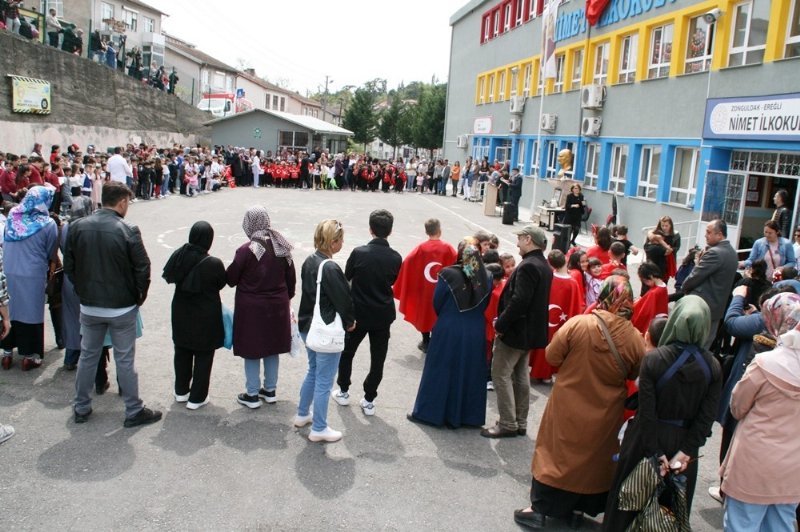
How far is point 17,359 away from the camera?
22.5 ft

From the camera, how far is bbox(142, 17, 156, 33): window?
5619 centimetres

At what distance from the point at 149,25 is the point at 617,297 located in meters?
60.6

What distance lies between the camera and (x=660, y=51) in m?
19.7

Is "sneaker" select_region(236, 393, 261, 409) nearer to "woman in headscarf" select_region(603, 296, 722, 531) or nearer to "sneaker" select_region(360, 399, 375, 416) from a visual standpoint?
"sneaker" select_region(360, 399, 375, 416)

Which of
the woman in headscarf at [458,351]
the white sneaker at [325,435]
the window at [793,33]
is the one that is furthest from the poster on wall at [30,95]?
the window at [793,33]

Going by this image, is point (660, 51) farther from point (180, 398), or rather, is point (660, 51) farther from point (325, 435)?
point (180, 398)

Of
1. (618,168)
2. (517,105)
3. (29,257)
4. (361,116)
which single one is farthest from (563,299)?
(361,116)

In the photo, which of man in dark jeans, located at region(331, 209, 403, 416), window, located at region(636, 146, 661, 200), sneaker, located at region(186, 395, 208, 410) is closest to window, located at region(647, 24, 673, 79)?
window, located at region(636, 146, 661, 200)

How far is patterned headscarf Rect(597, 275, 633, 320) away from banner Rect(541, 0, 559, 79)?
831 inches

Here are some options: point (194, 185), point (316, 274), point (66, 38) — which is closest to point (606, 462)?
point (316, 274)

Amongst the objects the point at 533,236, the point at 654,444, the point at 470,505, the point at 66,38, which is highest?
the point at 66,38

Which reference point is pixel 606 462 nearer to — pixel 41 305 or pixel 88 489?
pixel 88 489

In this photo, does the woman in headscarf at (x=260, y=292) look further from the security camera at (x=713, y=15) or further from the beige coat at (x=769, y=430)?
the security camera at (x=713, y=15)

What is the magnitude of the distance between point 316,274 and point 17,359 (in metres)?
3.61
